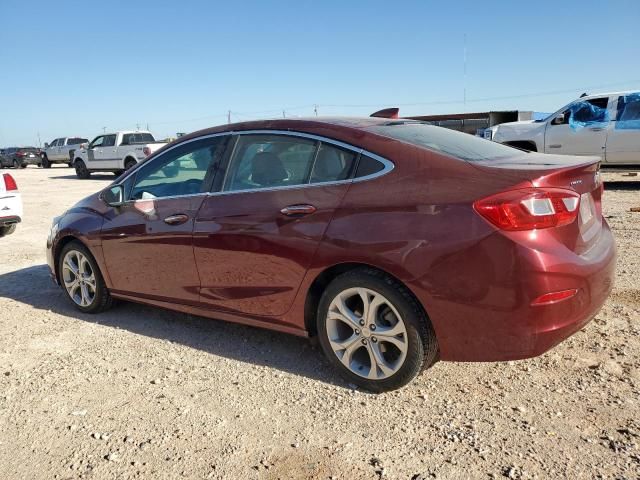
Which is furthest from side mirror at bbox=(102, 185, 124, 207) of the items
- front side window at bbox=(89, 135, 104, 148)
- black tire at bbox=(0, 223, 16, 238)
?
front side window at bbox=(89, 135, 104, 148)

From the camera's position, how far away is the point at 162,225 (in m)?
3.99

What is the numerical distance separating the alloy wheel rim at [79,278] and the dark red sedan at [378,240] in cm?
75

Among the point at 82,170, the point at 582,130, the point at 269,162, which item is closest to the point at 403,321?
the point at 269,162

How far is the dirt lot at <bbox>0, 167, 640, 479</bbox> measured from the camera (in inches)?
98.3

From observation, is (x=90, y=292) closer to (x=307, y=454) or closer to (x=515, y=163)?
(x=307, y=454)

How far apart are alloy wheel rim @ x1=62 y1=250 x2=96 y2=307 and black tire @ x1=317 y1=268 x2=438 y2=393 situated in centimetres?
253

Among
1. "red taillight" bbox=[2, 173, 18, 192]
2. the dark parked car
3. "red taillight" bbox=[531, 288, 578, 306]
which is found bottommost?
the dark parked car

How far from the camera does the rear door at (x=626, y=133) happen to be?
1129 centimetres

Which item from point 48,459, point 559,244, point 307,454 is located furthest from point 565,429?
point 48,459

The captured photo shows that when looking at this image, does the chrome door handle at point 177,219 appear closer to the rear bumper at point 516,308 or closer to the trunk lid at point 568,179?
the rear bumper at point 516,308

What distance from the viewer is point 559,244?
269 cm

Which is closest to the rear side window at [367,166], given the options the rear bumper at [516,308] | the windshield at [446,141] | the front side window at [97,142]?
the windshield at [446,141]

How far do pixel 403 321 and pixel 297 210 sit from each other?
0.91 m

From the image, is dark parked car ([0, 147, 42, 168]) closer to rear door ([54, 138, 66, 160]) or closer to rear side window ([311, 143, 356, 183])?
rear door ([54, 138, 66, 160])
